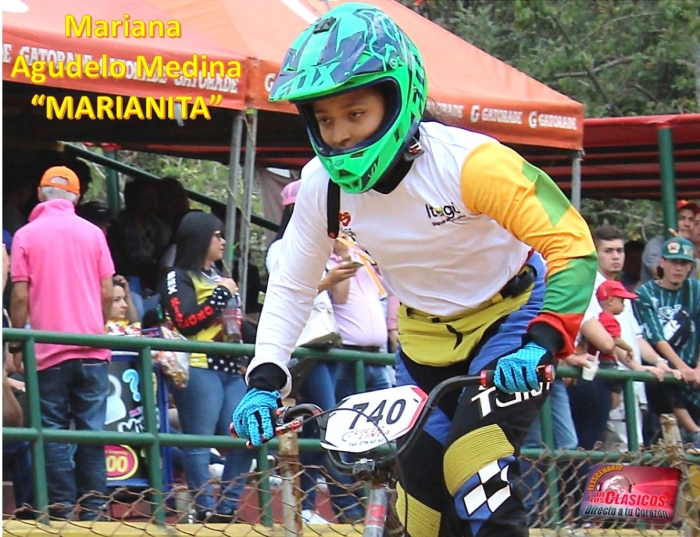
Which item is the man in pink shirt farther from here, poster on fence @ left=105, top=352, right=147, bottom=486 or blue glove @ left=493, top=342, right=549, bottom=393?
blue glove @ left=493, top=342, right=549, bottom=393

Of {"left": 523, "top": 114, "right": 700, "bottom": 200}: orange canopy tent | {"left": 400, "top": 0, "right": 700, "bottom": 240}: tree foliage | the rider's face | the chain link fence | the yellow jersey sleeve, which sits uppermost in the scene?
{"left": 400, "top": 0, "right": 700, "bottom": 240}: tree foliage

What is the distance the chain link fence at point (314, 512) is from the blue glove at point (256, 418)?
1459 millimetres

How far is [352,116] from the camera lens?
3.69 meters

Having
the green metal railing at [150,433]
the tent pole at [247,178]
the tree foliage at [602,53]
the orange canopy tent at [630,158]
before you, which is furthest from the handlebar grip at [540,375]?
the tree foliage at [602,53]

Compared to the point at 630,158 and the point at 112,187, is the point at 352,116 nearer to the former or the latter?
the point at 112,187

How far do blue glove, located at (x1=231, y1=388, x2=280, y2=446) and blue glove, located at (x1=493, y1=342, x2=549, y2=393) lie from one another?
71 centimetres

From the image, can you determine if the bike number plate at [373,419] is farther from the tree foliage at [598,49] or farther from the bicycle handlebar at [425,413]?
the tree foliage at [598,49]

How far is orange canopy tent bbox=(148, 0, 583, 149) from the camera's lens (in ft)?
27.7

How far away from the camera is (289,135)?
12.2 metres

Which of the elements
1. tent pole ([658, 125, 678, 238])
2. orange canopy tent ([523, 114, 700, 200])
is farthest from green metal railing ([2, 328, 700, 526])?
tent pole ([658, 125, 678, 238])

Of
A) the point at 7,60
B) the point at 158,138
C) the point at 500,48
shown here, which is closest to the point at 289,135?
the point at 158,138

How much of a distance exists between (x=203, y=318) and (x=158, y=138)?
584 centimetres

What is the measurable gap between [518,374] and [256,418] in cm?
82

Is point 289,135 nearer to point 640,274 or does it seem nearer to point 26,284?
point 640,274
